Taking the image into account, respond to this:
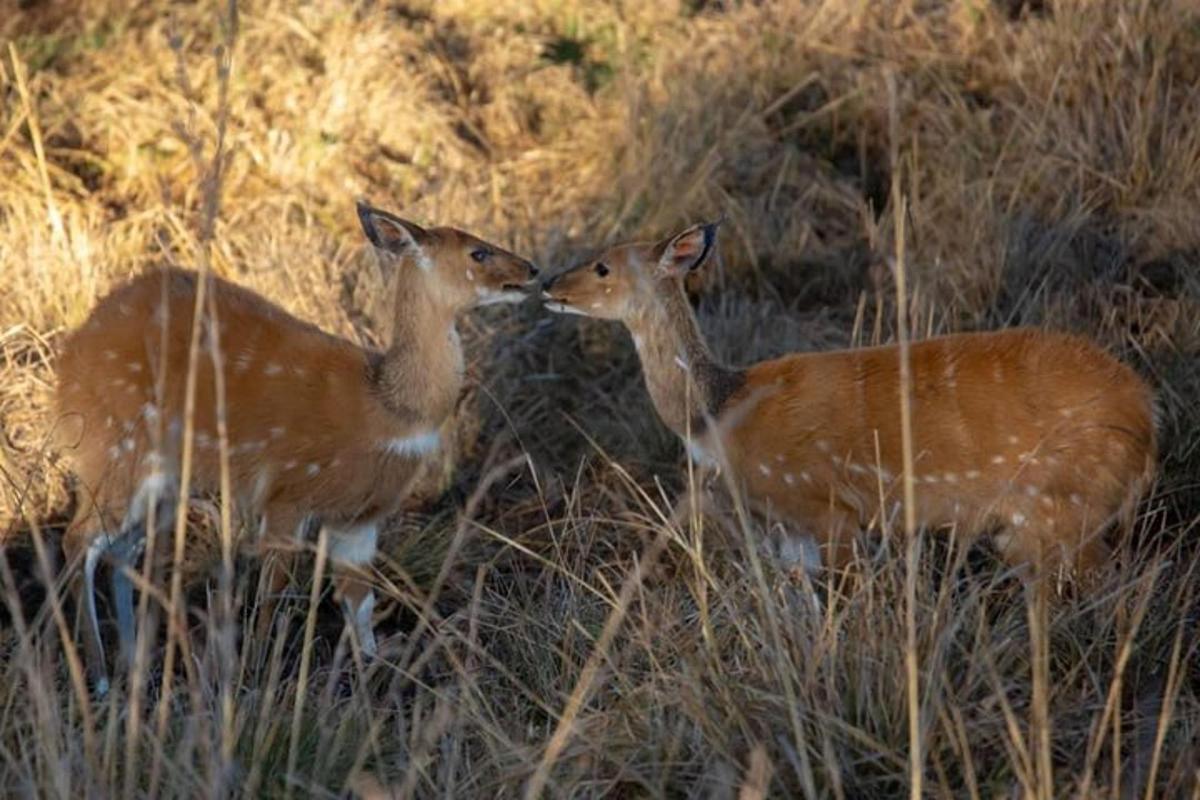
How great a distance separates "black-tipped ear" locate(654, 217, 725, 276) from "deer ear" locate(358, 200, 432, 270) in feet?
2.72

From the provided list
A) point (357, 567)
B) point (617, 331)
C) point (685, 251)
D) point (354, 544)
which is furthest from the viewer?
point (617, 331)

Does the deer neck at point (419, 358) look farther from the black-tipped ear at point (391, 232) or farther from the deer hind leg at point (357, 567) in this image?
the deer hind leg at point (357, 567)

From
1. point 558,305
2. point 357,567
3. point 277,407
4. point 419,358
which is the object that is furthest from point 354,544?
point 558,305

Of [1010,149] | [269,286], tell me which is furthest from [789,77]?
[269,286]

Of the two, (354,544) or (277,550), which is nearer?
(277,550)

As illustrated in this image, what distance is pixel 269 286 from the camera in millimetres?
7914

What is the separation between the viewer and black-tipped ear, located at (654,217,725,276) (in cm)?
661

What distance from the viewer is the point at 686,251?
6.65m

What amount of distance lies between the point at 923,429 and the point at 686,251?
3.73 ft

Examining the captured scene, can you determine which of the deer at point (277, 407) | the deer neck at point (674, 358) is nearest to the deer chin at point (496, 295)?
the deer at point (277, 407)

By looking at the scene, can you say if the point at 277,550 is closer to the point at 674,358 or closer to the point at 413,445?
the point at 413,445

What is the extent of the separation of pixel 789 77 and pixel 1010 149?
1415 mm

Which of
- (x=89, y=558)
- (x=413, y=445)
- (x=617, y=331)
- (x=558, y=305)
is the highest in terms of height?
(x=558, y=305)

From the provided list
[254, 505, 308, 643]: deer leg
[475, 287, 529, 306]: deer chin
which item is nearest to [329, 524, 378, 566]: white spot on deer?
[254, 505, 308, 643]: deer leg
